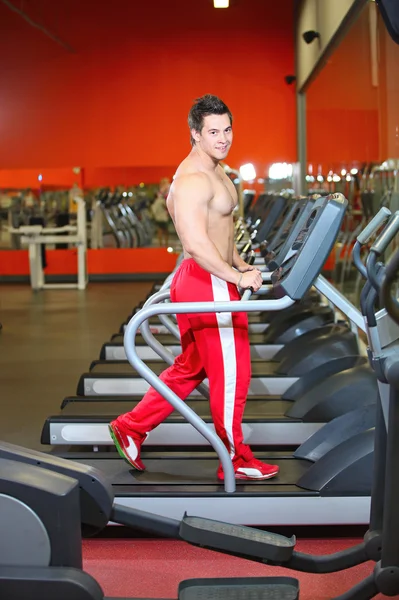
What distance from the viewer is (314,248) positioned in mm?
2598

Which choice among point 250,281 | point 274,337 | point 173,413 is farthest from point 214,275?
point 274,337

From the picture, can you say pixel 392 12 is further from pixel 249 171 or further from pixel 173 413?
pixel 249 171

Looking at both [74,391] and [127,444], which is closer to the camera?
[127,444]

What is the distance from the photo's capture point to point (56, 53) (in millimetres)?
12273

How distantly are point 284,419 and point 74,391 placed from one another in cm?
203

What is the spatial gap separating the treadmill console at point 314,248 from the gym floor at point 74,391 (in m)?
0.89

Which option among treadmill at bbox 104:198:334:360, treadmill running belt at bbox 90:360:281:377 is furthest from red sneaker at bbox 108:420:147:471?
treadmill at bbox 104:198:334:360

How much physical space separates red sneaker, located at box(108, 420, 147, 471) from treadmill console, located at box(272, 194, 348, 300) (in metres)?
0.94

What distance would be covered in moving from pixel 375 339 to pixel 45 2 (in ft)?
36.5

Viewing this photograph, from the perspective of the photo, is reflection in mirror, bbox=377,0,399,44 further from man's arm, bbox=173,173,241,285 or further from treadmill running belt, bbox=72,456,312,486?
treadmill running belt, bbox=72,456,312,486

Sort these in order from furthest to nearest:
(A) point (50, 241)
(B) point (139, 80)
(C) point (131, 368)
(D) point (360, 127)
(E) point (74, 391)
Answer: 1. (B) point (139, 80)
2. (A) point (50, 241)
3. (D) point (360, 127)
4. (E) point (74, 391)
5. (C) point (131, 368)

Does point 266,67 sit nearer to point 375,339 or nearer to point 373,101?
point 373,101

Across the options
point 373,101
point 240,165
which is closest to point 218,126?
point 373,101

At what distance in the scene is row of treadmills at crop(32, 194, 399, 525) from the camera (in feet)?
8.70
